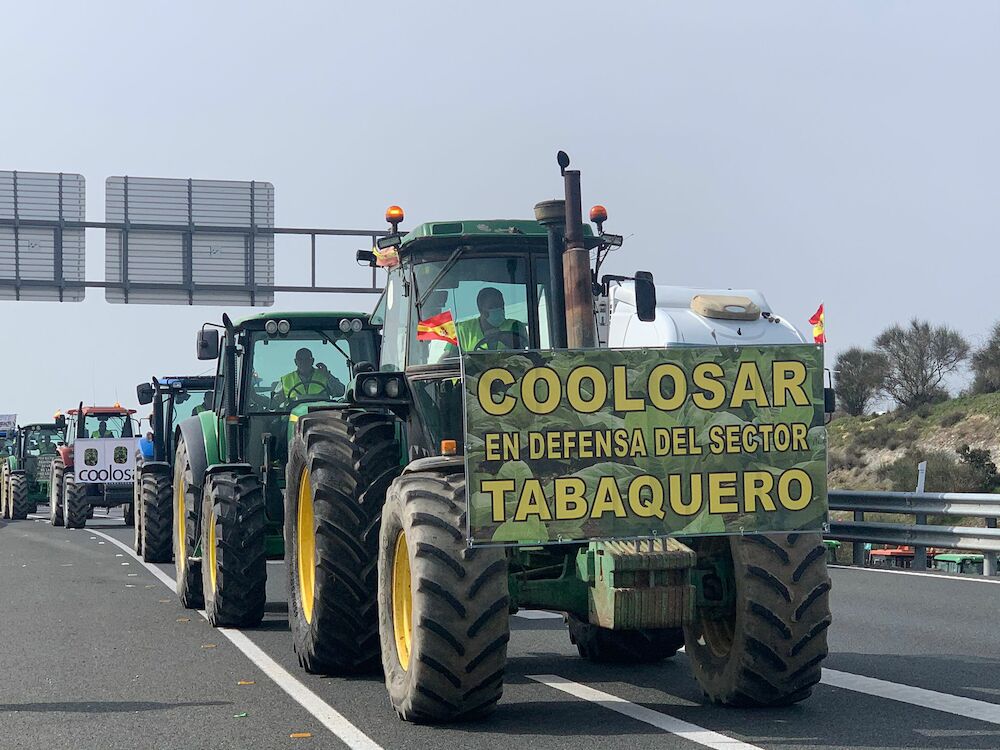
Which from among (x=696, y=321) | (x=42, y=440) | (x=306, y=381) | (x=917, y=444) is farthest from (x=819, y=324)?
(x=917, y=444)

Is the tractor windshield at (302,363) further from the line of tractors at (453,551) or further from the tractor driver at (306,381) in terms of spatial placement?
the line of tractors at (453,551)

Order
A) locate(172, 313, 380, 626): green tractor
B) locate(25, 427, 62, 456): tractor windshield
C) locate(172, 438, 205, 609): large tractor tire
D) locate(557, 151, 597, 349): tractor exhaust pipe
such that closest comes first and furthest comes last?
locate(557, 151, 597, 349): tractor exhaust pipe
locate(172, 313, 380, 626): green tractor
locate(172, 438, 205, 609): large tractor tire
locate(25, 427, 62, 456): tractor windshield

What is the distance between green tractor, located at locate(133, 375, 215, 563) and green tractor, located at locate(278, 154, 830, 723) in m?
9.25

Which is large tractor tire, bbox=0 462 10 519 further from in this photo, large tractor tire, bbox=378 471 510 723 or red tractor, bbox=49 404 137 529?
large tractor tire, bbox=378 471 510 723

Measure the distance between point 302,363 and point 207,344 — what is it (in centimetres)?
91

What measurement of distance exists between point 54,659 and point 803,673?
5.67 meters

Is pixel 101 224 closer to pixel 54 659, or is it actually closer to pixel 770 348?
pixel 54 659

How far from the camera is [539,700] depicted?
328 inches

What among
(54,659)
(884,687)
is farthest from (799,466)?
→ (54,659)

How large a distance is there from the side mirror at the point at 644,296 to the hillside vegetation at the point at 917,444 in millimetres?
40008

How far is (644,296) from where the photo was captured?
26.6 feet

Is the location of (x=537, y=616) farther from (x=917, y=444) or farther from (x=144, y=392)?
(x=917, y=444)

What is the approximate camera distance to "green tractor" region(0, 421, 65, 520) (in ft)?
127

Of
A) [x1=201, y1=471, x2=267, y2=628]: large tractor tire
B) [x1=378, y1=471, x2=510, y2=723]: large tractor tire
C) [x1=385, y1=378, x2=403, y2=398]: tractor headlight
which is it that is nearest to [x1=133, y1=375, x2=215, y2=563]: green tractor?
[x1=201, y1=471, x2=267, y2=628]: large tractor tire
